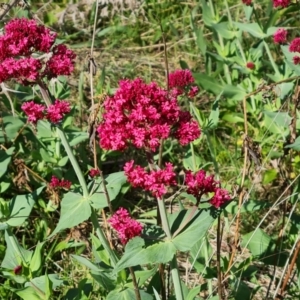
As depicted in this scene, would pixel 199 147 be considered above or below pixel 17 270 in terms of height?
below

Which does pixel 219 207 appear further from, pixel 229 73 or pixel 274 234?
pixel 229 73

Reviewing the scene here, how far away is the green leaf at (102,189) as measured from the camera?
1.96 meters

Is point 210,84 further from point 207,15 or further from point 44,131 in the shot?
point 44,131

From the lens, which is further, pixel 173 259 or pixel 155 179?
pixel 173 259

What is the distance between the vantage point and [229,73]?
11.6 ft

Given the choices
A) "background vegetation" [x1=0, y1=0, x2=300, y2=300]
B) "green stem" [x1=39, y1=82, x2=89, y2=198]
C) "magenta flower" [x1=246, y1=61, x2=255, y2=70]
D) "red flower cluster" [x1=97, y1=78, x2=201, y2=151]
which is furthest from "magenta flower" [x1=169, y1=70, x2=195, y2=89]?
"magenta flower" [x1=246, y1=61, x2=255, y2=70]

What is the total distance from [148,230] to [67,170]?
3.82 ft

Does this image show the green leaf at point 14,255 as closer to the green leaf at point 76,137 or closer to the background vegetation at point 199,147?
the background vegetation at point 199,147

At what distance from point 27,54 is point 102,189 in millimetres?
503

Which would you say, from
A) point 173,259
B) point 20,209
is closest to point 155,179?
point 173,259

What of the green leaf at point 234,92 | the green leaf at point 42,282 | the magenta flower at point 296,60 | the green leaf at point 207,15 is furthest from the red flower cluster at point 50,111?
the green leaf at point 207,15

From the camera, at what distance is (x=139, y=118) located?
1.51 metres

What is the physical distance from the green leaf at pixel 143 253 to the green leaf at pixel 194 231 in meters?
0.03

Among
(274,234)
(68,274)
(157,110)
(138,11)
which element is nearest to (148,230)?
(157,110)
